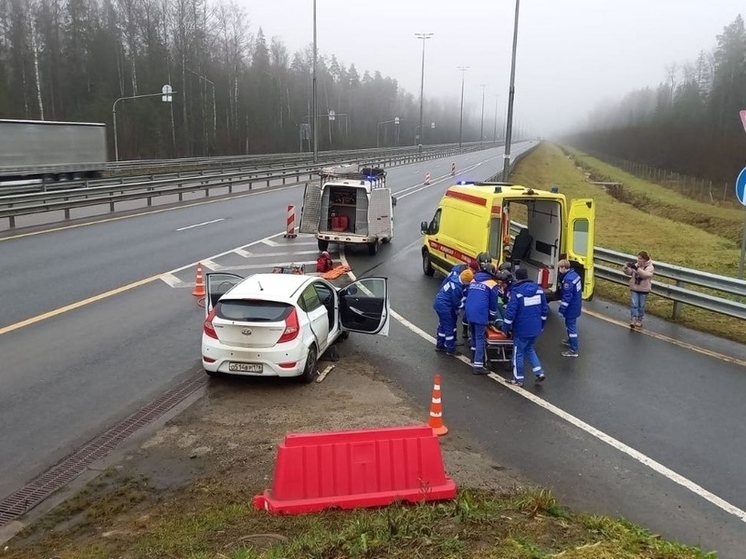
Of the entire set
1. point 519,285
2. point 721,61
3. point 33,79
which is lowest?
point 519,285

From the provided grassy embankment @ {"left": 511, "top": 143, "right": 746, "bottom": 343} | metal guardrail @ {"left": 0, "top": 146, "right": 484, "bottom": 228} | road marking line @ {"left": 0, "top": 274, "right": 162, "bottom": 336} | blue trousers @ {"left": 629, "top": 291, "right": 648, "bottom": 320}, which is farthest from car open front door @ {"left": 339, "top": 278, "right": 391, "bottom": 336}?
metal guardrail @ {"left": 0, "top": 146, "right": 484, "bottom": 228}

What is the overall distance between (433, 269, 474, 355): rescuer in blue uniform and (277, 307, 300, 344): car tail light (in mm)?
2446

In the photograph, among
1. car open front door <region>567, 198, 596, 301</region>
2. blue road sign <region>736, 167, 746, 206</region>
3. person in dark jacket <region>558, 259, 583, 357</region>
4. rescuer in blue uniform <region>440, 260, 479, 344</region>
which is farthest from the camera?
blue road sign <region>736, 167, 746, 206</region>

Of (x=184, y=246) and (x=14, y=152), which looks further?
(x=14, y=152)

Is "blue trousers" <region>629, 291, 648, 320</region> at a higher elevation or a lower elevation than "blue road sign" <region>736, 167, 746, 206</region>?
lower

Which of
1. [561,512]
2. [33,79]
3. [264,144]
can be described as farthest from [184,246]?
[264,144]

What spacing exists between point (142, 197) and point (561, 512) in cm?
2595

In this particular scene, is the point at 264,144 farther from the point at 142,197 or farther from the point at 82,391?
the point at 82,391

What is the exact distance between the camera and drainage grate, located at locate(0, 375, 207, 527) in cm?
552

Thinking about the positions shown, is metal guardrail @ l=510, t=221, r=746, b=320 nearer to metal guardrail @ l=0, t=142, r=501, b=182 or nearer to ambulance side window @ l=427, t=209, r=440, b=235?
ambulance side window @ l=427, t=209, r=440, b=235


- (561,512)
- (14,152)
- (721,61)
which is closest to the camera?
(561,512)

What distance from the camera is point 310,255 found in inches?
713

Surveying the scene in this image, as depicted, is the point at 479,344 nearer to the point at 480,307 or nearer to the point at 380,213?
the point at 480,307

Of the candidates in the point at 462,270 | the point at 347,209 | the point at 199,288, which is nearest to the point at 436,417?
the point at 462,270
